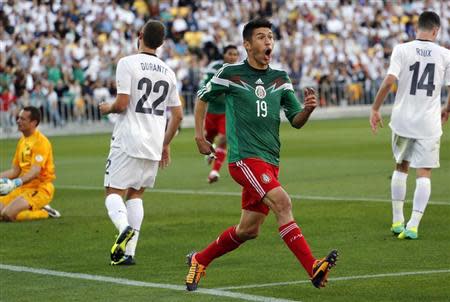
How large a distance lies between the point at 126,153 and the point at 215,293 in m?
2.37

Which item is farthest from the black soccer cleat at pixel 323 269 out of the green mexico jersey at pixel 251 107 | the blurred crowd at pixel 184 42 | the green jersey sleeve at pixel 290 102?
the blurred crowd at pixel 184 42

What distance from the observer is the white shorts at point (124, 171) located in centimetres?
1159

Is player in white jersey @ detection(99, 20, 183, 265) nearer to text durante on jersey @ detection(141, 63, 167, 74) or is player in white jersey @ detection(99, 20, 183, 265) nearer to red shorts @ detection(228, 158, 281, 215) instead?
text durante on jersey @ detection(141, 63, 167, 74)

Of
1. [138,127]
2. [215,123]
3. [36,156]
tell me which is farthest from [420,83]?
[215,123]

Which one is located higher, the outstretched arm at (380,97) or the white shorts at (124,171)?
the outstretched arm at (380,97)

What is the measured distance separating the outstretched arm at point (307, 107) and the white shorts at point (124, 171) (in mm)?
2345

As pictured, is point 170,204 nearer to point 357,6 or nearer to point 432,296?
point 432,296

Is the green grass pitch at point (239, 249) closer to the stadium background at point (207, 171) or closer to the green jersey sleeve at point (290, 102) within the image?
the stadium background at point (207, 171)

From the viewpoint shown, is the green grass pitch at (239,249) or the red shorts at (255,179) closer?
the red shorts at (255,179)

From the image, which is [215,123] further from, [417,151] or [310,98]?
[310,98]

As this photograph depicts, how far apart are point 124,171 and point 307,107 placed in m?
2.78

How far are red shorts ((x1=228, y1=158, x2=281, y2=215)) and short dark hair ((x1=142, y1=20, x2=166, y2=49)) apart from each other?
217 cm

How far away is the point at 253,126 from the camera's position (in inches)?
382

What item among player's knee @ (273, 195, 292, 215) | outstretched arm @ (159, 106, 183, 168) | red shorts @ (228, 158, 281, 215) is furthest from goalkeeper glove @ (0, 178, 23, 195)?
player's knee @ (273, 195, 292, 215)
